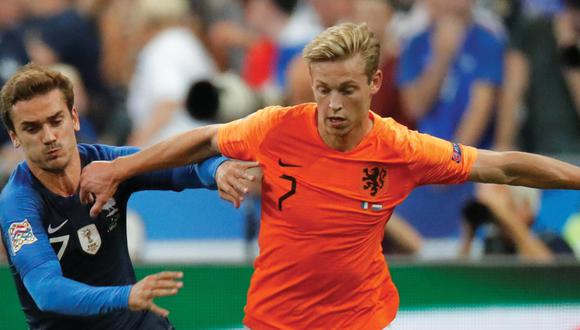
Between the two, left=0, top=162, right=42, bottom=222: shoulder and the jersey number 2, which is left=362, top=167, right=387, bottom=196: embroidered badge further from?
left=0, top=162, right=42, bottom=222: shoulder

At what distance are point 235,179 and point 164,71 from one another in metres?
4.23

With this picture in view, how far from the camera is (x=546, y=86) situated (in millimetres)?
8508

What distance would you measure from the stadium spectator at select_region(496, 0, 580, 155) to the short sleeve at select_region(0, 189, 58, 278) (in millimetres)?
4294

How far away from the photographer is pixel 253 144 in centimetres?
492

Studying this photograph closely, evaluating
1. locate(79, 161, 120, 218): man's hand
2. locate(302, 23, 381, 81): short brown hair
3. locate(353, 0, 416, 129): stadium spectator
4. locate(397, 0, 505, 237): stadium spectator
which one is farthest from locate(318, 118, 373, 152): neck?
locate(397, 0, 505, 237): stadium spectator

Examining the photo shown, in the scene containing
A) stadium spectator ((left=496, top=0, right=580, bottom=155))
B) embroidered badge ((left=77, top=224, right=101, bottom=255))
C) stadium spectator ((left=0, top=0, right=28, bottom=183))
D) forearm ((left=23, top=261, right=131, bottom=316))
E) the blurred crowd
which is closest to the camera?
forearm ((left=23, top=261, right=131, bottom=316))

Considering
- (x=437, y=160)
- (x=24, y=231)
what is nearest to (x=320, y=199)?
(x=437, y=160)

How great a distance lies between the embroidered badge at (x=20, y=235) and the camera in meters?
4.76

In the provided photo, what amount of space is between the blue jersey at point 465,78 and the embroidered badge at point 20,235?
4038 millimetres

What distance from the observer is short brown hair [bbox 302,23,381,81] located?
4.71 metres

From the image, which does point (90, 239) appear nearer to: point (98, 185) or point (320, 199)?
point (98, 185)

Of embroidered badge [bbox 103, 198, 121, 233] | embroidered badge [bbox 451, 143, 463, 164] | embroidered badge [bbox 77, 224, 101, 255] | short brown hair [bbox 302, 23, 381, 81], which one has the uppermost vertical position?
short brown hair [bbox 302, 23, 381, 81]

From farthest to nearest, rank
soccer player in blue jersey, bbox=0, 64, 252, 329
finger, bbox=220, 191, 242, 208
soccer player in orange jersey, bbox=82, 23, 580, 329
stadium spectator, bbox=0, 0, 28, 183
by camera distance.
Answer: stadium spectator, bbox=0, 0, 28, 183, soccer player in orange jersey, bbox=82, 23, 580, 329, soccer player in blue jersey, bbox=0, 64, 252, 329, finger, bbox=220, 191, 242, 208

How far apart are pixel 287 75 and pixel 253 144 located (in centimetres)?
367
